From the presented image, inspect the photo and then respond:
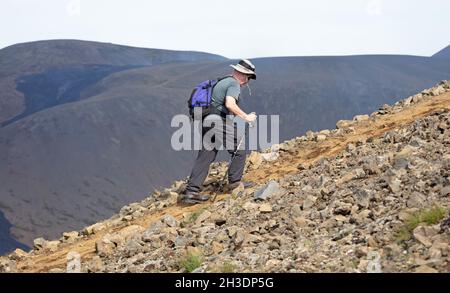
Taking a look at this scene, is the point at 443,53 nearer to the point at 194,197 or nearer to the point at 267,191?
the point at 194,197

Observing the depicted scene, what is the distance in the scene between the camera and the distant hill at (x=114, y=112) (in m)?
50.6

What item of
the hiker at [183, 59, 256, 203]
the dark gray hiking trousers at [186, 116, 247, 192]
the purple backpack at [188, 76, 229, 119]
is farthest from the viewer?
the dark gray hiking trousers at [186, 116, 247, 192]

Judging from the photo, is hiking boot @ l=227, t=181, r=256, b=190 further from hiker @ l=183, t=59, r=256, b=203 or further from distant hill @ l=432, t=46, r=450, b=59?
distant hill @ l=432, t=46, r=450, b=59

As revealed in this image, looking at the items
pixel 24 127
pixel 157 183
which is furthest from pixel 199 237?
pixel 24 127

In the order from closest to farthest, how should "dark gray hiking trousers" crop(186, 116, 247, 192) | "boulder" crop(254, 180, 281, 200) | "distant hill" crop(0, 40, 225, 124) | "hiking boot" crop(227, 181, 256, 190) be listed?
"boulder" crop(254, 180, 281, 200), "dark gray hiking trousers" crop(186, 116, 247, 192), "hiking boot" crop(227, 181, 256, 190), "distant hill" crop(0, 40, 225, 124)

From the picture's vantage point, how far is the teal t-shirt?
9.50m

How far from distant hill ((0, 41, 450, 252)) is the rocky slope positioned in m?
37.1

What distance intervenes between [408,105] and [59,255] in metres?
7.61

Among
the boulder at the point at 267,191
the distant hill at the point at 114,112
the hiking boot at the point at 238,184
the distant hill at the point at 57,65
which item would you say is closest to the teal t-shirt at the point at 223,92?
the hiking boot at the point at 238,184

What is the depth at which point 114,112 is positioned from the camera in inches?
2488

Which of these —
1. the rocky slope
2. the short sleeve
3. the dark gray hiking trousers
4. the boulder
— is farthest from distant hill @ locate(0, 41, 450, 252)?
the boulder

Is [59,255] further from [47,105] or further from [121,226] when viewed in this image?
[47,105]

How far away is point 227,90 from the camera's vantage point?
9.54 metres

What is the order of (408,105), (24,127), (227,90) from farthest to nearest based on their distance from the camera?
(24,127) < (408,105) < (227,90)
